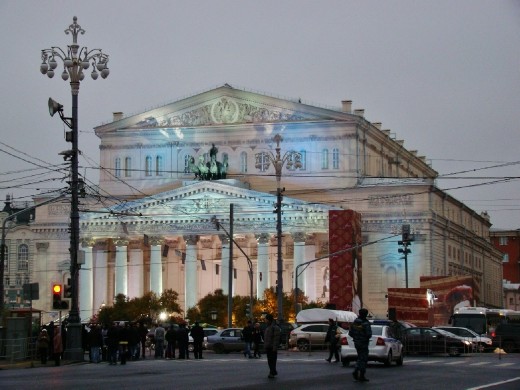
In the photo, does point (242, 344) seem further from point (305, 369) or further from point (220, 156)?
point (220, 156)

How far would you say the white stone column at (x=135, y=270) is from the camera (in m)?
110

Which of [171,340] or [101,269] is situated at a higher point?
[101,269]

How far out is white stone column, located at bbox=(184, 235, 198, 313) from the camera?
104938 millimetres

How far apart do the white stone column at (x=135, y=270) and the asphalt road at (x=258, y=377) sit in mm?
65863

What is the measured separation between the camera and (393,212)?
104m

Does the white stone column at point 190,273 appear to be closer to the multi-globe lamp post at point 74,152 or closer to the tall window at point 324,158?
the tall window at point 324,158

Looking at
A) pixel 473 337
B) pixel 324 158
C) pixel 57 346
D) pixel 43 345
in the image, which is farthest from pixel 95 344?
pixel 324 158

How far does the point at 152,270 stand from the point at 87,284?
240 inches

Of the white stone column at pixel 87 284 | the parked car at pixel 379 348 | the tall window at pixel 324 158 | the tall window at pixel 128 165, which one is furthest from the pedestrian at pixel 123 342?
the tall window at pixel 128 165

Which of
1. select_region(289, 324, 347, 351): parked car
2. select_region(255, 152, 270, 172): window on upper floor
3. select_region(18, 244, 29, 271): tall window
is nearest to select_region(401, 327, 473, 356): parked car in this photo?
select_region(289, 324, 347, 351): parked car

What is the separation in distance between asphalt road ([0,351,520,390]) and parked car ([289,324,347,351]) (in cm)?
2371

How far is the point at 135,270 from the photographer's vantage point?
111 m

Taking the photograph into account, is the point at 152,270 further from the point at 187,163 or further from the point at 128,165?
the point at 128,165

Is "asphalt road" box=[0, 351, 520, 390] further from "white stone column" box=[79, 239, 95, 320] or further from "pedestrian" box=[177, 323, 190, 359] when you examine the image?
"white stone column" box=[79, 239, 95, 320]
